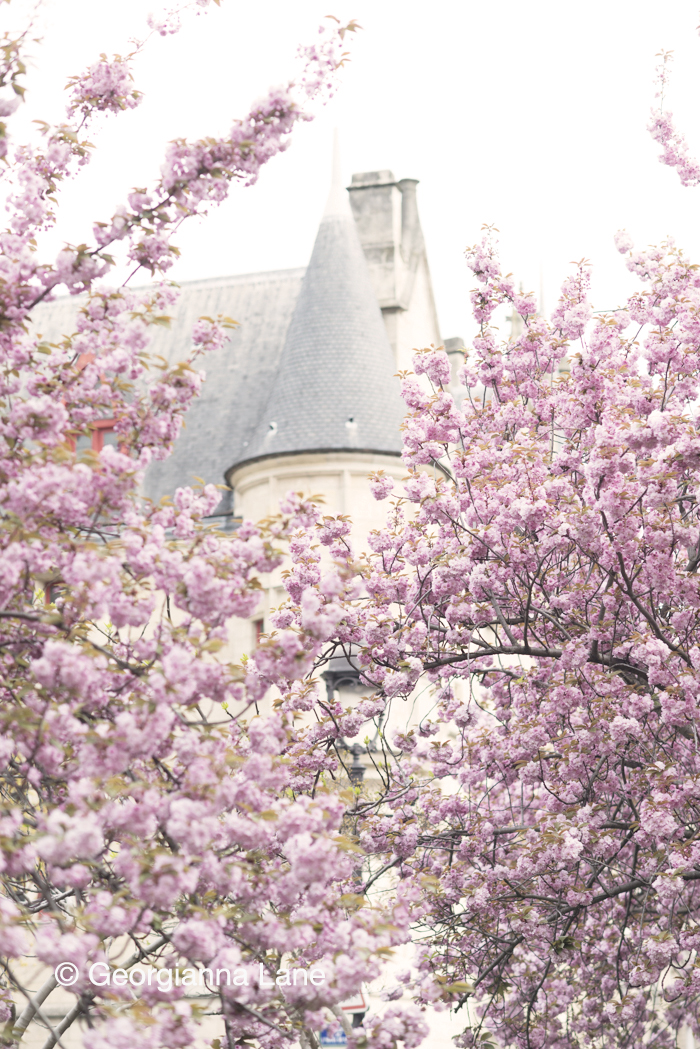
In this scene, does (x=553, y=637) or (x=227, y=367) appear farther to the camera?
(x=227, y=367)

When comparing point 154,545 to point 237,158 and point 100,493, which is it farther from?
point 237,158

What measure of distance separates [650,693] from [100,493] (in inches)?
191

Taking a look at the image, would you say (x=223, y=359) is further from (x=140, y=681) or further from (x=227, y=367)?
(x=140, y=681)

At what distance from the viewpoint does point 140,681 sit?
17.8ft

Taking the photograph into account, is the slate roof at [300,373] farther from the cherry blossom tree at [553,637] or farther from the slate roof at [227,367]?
the cherry blossom tree at [553,637]

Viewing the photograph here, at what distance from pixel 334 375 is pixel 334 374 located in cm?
3

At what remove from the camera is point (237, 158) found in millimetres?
6438

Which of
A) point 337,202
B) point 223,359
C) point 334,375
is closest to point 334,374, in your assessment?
point 334,375

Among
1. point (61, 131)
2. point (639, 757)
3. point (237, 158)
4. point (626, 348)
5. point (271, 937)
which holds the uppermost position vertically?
point (626, 348)

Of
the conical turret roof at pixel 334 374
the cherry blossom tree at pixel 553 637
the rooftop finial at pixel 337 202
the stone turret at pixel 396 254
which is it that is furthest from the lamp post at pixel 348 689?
the rooftop finial at pixel 337 202

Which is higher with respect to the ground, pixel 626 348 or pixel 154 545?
pixel 626 348

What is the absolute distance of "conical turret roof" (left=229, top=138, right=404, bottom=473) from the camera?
2453 cm

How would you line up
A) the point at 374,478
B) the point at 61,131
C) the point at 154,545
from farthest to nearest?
the point at 374,478 → the point at 61,131 → the point at 154,545

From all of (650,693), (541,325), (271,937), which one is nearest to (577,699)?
(650,693)
